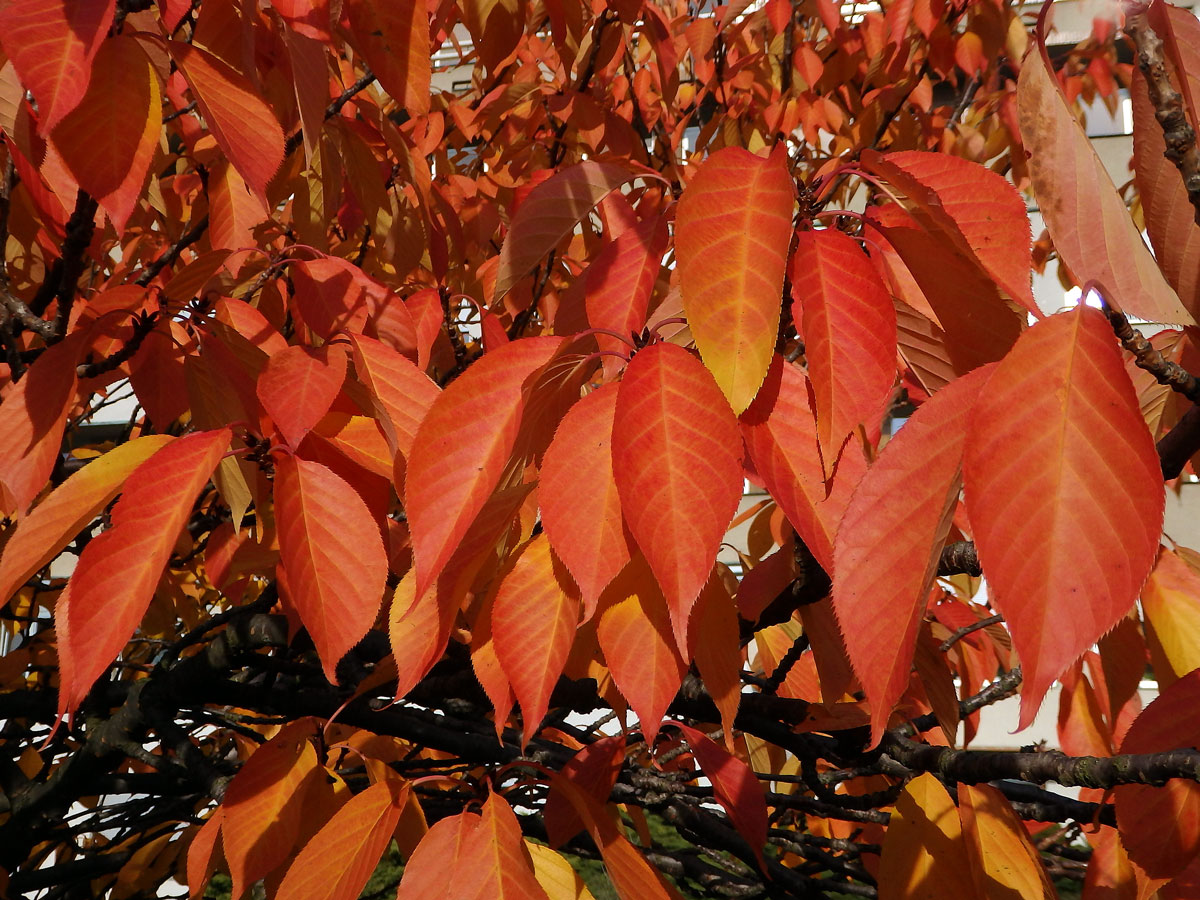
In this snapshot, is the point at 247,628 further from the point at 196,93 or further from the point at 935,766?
the point at 935,766

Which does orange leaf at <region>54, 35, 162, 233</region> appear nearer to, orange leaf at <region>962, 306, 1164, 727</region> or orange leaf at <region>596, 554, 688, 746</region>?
orange leaf at <region>596, 554, 688, 746</region>

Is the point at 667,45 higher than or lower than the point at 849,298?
higher

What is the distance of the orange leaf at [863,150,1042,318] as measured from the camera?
49 centimetres

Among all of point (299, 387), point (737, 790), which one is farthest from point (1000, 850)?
point (299, 387)

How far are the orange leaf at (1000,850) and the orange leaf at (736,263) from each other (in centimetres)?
57

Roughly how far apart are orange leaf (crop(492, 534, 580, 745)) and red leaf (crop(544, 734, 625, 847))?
366 millimetres

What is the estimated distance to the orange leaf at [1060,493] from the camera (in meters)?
0.34

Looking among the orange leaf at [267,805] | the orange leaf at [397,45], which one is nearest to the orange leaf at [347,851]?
the orange leaf at [267,805]

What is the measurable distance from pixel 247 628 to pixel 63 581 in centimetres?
133

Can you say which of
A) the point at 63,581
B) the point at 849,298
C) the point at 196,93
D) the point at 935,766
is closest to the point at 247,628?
the point at 196,93

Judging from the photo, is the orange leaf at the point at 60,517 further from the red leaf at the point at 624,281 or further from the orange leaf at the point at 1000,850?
the orange leaf at the point at 1000,850

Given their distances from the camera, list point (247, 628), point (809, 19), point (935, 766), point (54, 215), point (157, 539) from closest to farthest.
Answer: point (157, 539) < point (935, 766) < point (54, 215) < point (247, 628) < point (809, 19)

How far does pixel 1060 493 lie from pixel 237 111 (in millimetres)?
637

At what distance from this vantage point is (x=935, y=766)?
830 millimetres
